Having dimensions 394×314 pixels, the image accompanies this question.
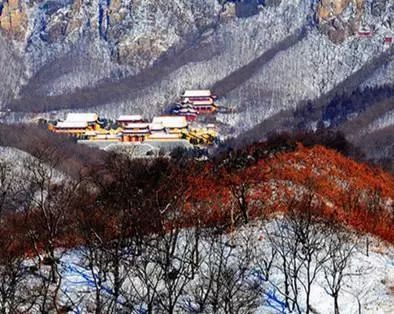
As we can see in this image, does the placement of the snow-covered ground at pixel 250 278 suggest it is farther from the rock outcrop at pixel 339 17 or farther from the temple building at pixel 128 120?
the rock outcrop at pixel 339 17

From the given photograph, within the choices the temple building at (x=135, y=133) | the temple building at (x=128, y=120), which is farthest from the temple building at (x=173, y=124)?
the temple building at (x=128, y=120)

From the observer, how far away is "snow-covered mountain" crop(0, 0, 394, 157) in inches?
5059

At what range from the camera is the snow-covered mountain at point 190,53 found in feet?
422

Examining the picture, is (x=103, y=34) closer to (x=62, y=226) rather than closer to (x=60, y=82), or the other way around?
(x=60, y=82)

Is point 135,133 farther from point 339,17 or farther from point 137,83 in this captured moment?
point 339,17

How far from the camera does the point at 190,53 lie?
154625 mm

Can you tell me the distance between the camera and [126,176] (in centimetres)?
3297

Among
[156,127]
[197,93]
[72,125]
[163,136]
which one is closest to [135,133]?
[156,127]

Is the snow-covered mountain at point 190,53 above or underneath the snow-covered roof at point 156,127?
above

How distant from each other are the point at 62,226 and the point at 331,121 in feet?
260

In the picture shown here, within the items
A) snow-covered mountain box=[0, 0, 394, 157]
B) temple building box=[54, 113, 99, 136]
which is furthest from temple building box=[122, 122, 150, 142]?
snow-covered mountain box=[0, 0, 394, 157]

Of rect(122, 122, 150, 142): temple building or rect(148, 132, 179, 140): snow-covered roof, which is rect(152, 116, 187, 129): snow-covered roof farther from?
rect(122, 122, 150, 142): temple building

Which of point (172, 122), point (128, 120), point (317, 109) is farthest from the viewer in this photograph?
point (317, 109)

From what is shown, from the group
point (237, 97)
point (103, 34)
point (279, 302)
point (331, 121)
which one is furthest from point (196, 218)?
point (103, 34)
